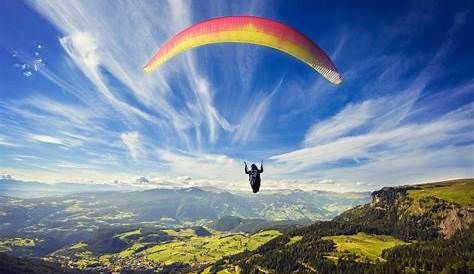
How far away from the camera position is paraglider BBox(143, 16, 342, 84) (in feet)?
55.7

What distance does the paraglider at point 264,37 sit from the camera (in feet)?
55.7

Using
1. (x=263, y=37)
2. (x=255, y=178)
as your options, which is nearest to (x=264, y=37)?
(x=263, y=37)

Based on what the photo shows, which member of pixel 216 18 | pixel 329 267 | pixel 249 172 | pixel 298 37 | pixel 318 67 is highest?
pixel 216 18

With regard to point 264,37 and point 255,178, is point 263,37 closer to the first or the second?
point 264,37

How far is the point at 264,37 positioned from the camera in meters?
17.7

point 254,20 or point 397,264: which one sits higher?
point 254,20

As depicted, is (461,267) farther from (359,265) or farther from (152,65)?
(152,65)

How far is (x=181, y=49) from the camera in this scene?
19.8 metres

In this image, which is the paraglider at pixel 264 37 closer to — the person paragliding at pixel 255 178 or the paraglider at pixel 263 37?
the paraglider at pixel 263 37

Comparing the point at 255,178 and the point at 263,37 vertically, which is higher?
the point at 263,37

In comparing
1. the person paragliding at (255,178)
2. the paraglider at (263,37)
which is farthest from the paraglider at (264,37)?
the person paragliding at (255,178)

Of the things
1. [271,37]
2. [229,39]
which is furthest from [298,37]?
[229,39]

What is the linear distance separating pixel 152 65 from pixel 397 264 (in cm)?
19315

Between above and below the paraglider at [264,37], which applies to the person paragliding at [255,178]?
below
